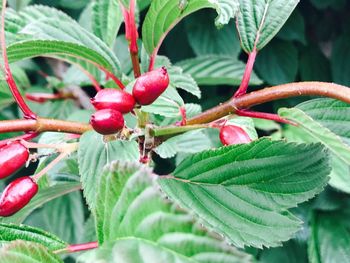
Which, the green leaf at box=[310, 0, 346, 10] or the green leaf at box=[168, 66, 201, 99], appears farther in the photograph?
the green leaf at box=[310, 0, 346, 10]

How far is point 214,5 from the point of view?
2.25ft

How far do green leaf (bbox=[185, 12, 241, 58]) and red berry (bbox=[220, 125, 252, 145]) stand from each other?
0.77 metres

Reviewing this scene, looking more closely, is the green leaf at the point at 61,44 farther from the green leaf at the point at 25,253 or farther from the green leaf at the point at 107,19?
the green leaf at the point at 25,253

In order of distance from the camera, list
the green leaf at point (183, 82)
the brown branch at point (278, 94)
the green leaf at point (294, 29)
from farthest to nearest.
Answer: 1. the green leaf at point (294, 29)
2. the green leaf at point (183, 82)
3. the brown branch at point (278, 94)

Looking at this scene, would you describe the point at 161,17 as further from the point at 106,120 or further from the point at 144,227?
the point at 144,227

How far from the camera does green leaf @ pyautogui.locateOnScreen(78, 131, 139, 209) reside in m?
0.70

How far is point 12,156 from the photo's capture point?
639mm

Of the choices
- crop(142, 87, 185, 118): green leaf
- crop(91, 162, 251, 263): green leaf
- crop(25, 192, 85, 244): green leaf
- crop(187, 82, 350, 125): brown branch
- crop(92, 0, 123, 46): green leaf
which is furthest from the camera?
crop(25, 192, 85, 244): green leaf

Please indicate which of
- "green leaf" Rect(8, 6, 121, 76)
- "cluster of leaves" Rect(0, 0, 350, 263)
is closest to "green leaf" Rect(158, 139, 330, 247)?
"cluster of leaves" Rect(0, 0, 350, 263)

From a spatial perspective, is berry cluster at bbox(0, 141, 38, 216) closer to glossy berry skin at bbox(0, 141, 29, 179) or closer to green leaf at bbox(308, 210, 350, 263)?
glossy berry skin at bbox(0, 141, 29, 179)

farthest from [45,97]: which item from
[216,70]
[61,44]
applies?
[61,44]

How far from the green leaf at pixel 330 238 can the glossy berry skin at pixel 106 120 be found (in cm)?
61

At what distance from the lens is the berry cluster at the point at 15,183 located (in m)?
0.64

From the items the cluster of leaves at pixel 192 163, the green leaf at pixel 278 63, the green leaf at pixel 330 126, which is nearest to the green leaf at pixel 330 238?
the cluster of leaves at pixel 192 163
